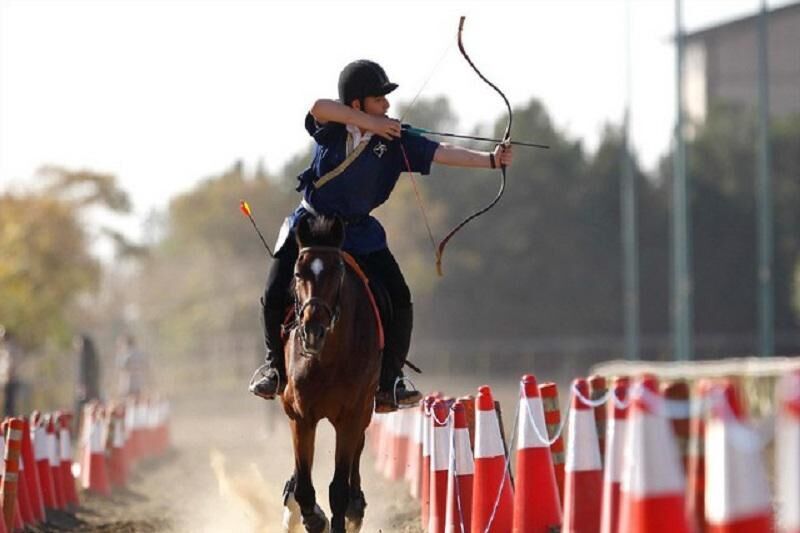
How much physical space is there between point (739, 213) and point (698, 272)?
12.1 ft

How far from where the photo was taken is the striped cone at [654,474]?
7.51 meters

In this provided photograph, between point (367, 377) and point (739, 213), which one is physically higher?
point (739, 213)

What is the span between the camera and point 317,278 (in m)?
11.6

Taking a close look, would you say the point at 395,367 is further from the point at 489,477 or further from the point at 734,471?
the point at 734,471

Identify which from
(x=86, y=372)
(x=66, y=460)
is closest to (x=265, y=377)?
(x=66, y=460)

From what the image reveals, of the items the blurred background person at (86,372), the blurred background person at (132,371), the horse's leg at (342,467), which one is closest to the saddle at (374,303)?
the horse's leg at (342,467)

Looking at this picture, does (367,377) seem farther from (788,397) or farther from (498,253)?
(498,253)

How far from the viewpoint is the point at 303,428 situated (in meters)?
12.3

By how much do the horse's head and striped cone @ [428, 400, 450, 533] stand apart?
62.8 inches

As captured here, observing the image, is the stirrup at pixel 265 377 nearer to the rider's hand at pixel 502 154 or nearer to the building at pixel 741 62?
the rider's hand at pixel 502 154

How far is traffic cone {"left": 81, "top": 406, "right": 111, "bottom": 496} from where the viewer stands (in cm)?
A: 2223

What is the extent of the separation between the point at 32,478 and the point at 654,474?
388 inches

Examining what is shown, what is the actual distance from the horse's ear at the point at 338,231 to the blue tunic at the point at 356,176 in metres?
0.63

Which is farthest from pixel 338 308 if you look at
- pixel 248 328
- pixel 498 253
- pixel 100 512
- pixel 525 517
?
pixel 498 253
